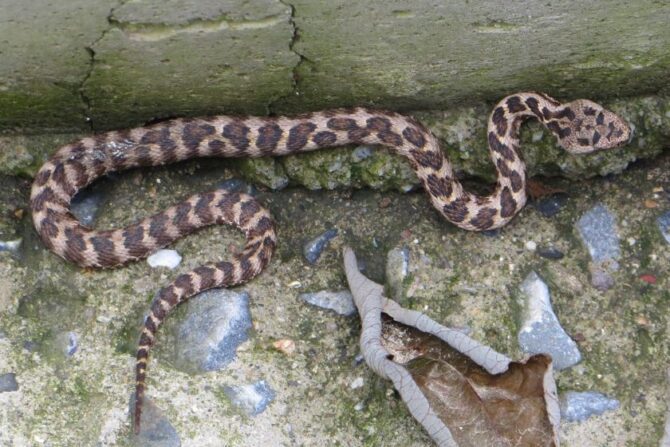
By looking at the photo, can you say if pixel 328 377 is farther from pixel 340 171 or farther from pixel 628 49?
pixel 628 49

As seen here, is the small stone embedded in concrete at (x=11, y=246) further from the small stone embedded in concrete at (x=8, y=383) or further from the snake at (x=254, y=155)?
the small stone embedded in concrete at (x=8, y=383)

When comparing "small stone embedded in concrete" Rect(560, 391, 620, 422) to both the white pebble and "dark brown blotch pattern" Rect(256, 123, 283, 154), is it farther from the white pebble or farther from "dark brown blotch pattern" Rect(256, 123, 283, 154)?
"dark brown blotch pattern" Rect(256, 123, 283, 154)

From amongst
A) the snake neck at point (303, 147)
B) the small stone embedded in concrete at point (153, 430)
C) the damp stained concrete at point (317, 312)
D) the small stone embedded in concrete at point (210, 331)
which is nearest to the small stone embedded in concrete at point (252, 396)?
the damp stained concrete at point (317, 312)

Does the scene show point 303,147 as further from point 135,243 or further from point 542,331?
point 542,331

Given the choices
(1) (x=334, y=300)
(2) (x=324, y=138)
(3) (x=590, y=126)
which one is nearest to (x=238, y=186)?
(2) (x=324, y=138)

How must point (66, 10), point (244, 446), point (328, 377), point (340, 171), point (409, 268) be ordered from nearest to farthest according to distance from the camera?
1. point (66, 10)
2. point (244, 446)
3. point (328, 377)
4. point (409, 268)
5. point (340, 171)

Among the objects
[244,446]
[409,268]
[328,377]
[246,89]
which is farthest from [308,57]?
[244,446]
